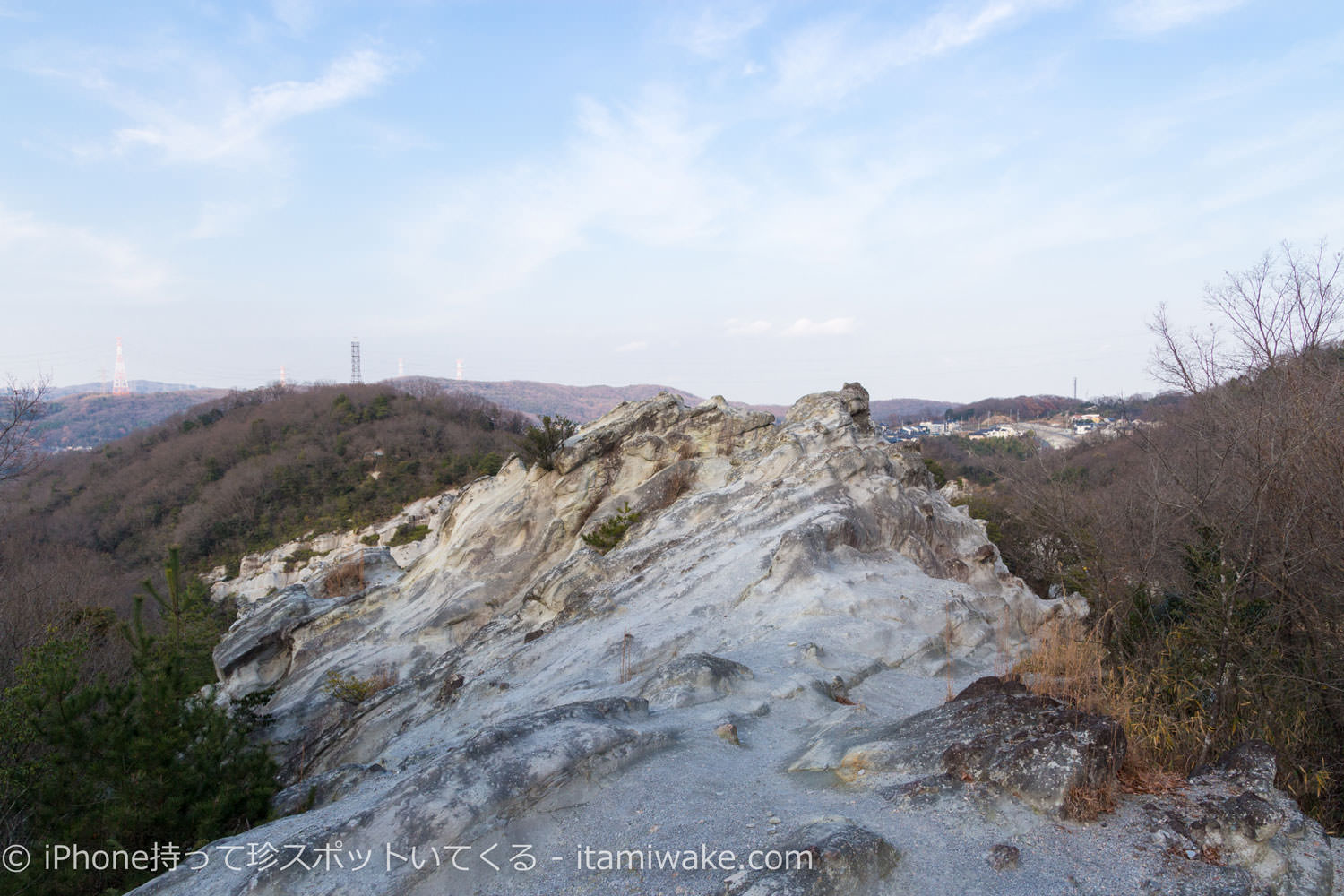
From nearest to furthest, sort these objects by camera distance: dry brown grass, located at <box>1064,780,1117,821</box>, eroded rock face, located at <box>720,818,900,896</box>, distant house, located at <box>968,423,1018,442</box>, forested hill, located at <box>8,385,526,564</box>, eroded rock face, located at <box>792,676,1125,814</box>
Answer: eroded rock face, located at <box>720,818,900,896</box> → dry brown grass, located at <box>1064,780,1117,821</box> → eroded rock face, located at <box>792,676,1125,814</box> → forested hill, located at <box>8,385,526,564</box> → distant house, located at <box>968,423,1018,442</box>

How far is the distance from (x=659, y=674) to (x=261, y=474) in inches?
2361

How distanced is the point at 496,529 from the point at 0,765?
10.9 metres

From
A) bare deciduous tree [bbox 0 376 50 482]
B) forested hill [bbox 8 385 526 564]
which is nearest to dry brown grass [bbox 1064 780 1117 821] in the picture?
bare deciduous tree [bbox 0 376 50 482]

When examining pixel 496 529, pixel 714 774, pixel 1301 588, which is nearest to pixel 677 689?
pixel 714 774

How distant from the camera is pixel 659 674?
7.46 m

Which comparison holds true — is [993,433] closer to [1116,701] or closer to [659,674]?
[659,674]

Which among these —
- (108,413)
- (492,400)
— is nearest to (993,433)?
(492,400)

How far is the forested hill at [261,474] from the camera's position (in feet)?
173

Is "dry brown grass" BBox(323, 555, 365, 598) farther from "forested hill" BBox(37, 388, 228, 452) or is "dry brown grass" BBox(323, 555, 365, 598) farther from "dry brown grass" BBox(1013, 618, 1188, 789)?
"forested hill" BBox(37, 388, 228, 452)

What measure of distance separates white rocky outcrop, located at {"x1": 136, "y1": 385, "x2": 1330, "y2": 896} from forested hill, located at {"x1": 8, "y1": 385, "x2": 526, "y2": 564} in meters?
31.5

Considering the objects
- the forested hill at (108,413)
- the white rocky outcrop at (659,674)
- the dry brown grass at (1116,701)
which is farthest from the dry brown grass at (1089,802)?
the forested hill at (108,413)

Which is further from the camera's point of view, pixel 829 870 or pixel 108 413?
pixel 108 413

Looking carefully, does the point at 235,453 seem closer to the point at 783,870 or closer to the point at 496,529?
the point at 496,529

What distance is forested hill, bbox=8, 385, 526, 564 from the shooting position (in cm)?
5278
